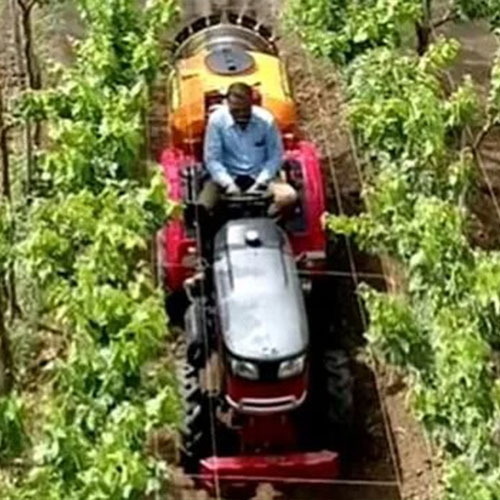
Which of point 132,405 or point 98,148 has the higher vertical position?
point 98,148

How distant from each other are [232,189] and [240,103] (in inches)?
20.7

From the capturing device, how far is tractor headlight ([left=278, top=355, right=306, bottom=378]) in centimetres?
767

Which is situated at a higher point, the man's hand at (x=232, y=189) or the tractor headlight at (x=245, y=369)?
the man's hand at (x=232, y=189)

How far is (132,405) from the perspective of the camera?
611 centimetres

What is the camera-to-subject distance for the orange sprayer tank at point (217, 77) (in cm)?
968

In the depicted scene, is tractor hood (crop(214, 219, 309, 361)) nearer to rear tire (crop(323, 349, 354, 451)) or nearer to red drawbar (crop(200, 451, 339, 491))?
rear tire (crop(323, 349, 354, 451))

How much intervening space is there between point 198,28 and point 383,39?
2.18 metres

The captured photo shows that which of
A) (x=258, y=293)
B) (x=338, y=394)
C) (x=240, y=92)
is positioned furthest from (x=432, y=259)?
(x=240, y=92)

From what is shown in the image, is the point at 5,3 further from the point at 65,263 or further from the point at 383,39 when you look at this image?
the point at 65,263

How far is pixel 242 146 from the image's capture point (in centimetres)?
879

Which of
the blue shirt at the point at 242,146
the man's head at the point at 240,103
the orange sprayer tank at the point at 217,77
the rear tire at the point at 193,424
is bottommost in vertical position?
the rear tire at the point at 193,424

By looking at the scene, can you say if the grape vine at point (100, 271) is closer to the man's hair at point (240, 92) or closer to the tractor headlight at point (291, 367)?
the man's hair at point (240, 92)

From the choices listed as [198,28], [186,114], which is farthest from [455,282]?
[198,28]

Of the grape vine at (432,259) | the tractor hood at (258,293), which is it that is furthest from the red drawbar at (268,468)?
the grape vine at (432,259)
